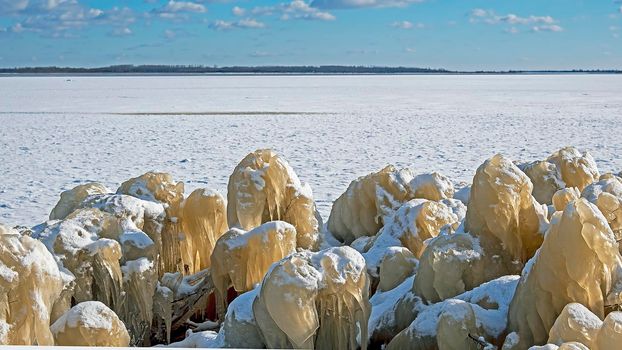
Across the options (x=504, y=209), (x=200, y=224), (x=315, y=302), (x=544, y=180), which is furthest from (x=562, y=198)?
→ (x=200, y=224)

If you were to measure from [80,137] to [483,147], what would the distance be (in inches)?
439

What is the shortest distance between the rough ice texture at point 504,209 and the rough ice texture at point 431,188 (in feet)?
4.94

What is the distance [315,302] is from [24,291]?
1179mm

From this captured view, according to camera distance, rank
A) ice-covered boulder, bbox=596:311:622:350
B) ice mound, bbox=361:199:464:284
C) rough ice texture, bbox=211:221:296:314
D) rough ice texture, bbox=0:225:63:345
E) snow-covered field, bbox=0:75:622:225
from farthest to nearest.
A: snow-covered field, bbox=0:75:622:225 → ice mound, bbox=361:199:464:284 → rough ice texture, bbox=211:221:296:314 → rough ice texture, bbox=0:225:63:345 → ice-covered boulder, bbox=596:311:622:350

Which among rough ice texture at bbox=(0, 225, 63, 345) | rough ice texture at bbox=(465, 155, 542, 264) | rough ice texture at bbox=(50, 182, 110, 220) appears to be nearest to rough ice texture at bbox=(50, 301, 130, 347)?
rough ice texture at bbox=(0, 225, 63, 345)

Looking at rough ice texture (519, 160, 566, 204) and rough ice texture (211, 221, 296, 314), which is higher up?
rough ice texture (519, 160, 566, 204)

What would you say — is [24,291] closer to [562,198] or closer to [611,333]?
[611,333]

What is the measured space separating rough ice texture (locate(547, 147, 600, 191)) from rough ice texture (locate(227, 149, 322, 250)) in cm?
196

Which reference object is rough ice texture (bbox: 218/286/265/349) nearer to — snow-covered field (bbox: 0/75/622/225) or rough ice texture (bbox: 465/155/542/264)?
rough ice texture (bbox: 465/155/542/264)

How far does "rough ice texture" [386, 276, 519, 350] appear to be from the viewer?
3.08 m

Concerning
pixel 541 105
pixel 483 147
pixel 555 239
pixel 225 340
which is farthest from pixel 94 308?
pixel 541 105

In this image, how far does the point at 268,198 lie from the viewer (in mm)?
4957

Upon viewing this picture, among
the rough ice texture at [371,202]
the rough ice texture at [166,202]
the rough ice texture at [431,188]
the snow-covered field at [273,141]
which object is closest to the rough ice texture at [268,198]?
the rough ice texture at [166,202]

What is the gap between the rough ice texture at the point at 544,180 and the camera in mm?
5402
